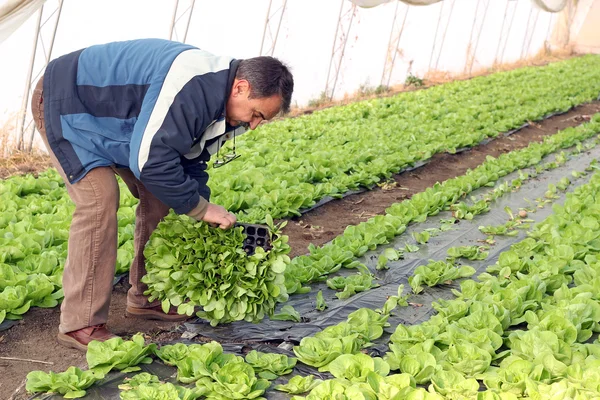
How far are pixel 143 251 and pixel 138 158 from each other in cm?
95

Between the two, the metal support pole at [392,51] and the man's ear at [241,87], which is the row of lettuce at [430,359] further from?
the metal support pole at [392,51]

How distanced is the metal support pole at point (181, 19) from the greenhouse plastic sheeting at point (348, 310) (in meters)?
5.73

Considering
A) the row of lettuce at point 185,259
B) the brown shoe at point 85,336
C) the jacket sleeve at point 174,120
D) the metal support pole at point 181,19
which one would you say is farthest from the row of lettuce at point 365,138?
the jacket sleeve at point 174,120

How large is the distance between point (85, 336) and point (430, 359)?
1.87m

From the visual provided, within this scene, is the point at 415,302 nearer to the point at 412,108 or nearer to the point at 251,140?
the point at 251,140

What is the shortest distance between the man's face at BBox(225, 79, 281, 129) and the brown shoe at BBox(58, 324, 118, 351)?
138 cm

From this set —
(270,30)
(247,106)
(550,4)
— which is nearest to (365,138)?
(270,30)

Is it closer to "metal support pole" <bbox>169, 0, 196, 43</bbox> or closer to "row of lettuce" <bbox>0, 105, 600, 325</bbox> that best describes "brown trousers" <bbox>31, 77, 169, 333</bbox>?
"row of lettuce" <bbox>0, 105, 600, 325</bbox>

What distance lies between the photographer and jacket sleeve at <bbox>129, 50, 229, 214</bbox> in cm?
330

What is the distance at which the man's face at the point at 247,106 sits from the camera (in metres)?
3.48

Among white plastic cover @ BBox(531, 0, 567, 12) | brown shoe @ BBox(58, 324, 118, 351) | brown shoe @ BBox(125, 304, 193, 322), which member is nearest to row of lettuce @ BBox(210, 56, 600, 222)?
brown shoe @ BBox(125, 304, 193, 322)

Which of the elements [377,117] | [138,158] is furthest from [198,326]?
[377,117]

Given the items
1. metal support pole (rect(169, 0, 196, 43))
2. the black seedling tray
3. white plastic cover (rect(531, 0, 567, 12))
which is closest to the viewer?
the black seedling tray

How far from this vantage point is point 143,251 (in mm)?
4102
